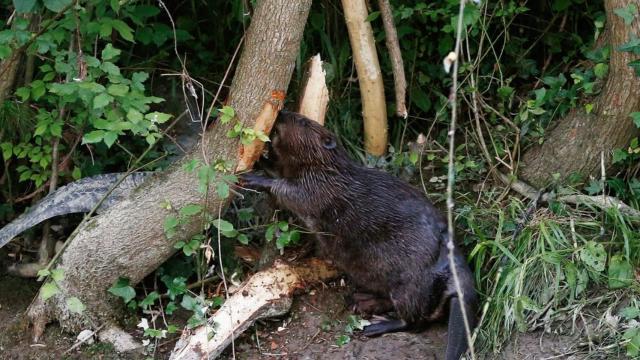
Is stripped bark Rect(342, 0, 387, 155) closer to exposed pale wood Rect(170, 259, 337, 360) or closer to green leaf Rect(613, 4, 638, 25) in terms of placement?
exposed pale wood Rect(170, 259, 337, 360)

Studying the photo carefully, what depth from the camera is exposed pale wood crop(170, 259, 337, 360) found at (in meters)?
3.94

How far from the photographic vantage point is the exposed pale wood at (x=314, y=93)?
14.5ft

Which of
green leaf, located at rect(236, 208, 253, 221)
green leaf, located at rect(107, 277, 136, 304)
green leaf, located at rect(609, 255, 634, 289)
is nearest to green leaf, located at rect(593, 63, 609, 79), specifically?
green leaf, located at rect(609, 255, 634, 289)

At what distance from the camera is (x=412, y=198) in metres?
4.18

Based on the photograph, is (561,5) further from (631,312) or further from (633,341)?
(633,341)

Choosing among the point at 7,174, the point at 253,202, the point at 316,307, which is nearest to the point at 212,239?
the point at 253,202

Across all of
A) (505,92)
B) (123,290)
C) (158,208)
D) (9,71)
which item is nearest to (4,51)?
(9,71)

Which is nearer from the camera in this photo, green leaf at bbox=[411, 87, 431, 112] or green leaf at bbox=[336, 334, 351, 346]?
green leaf at bbox=[336, 334, 351, 346]

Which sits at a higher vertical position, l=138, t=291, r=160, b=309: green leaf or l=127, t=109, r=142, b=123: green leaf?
l=127, t=109, r=142, b=123: green leaf

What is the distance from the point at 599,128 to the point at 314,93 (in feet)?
4.93

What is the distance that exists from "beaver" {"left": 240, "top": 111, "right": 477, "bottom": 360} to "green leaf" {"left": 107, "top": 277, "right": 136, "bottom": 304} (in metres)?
0.77

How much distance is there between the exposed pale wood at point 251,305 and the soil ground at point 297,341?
0.38 feet

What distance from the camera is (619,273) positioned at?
3775mm

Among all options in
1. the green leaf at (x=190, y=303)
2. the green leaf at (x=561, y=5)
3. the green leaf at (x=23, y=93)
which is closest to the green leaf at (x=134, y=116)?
the green leaf at (x=23, y=93)
